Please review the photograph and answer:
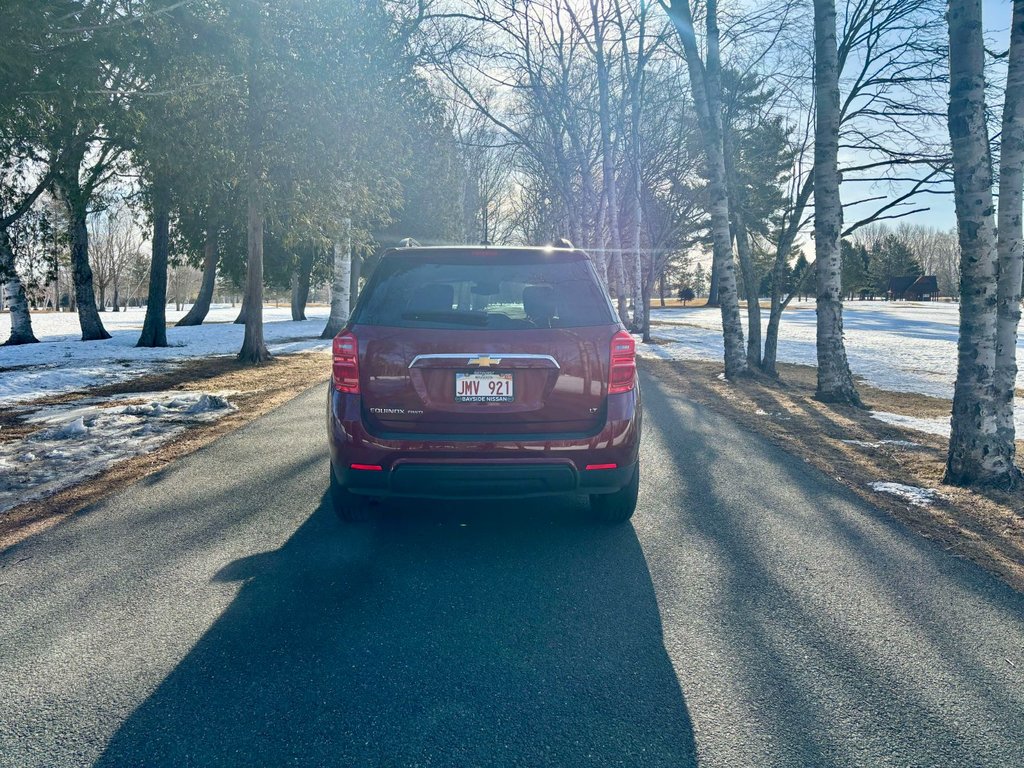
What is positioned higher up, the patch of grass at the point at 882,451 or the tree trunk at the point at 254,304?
the tree trunk at the point at 254,304

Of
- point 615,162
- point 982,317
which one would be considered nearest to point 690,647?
point 982,317

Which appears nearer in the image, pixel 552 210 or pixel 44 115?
pixel 44 115

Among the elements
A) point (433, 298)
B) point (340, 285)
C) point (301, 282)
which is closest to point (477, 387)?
point (433, 298)

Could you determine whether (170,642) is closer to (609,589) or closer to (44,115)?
(609,589)

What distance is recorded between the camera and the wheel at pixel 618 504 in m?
4.44

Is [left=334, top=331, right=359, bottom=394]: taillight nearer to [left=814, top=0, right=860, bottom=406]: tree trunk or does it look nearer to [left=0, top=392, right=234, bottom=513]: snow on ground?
[left=0, top=392, right=234, bottom=513]: snow on ground

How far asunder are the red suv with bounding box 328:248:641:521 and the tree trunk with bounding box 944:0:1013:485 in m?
3.34

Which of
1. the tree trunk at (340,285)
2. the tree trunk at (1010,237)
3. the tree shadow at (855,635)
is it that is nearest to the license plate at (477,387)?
the tree shadow at (855,635)

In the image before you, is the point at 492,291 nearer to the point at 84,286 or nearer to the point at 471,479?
the point at 471,479

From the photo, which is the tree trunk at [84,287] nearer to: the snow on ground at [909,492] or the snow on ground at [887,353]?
the snow on ground at [887,353]

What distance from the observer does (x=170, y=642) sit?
296 cm

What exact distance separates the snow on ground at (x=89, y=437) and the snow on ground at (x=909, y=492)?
21.9 feet

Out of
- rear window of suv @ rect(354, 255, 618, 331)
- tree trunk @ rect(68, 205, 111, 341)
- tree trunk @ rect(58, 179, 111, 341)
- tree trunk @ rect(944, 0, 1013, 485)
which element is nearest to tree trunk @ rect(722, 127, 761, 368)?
tree trunk @ rect(944, 0, 1013, 485)

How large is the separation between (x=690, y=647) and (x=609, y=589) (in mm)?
682
